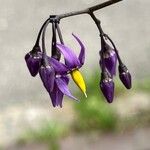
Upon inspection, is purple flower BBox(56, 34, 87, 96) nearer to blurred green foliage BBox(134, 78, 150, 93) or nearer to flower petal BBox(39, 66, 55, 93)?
flower petal BBox(39, 66, 55, 93)

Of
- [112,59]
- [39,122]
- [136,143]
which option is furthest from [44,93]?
[112,59]

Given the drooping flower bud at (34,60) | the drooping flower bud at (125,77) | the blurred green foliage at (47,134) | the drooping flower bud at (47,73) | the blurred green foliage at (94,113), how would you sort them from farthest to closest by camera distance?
the blurred green foliage at (94,113) → the blurred green foliage at (47,134) → the drooping flower bud at (125,77) → the drooping flower bud at (34,60) → the drooping flower bud at (47,73)

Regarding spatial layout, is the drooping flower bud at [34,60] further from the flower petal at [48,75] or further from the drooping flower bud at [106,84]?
the drooping flower bud at [106,84]

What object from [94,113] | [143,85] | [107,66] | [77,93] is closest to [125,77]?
[107,66]

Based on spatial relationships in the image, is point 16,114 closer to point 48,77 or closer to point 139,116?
point 139,116

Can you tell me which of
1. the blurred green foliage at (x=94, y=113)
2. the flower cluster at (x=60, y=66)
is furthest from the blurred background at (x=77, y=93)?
the flower cluster at (x=60, y=66)

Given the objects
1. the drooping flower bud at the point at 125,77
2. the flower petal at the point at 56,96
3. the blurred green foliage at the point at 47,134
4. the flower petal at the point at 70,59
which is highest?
the flower petal at the point at 70,59
